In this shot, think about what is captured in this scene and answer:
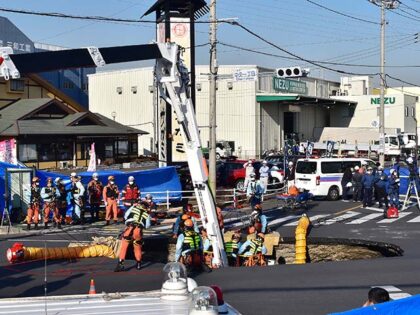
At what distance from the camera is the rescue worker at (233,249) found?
1454cm

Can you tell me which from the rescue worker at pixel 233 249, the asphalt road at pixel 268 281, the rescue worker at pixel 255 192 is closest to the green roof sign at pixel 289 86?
the rescue worker at pixel 255 192

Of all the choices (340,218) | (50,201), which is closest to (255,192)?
(340,218)

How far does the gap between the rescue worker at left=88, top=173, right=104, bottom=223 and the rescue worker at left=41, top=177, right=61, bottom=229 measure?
60.3 inches

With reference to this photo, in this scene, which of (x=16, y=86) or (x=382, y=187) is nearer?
(x=382, y=187)

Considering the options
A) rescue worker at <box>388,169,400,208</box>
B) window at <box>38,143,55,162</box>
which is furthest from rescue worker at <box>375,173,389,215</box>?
window at <box>38,143,55,162</box>

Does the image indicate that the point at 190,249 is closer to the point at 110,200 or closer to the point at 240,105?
the point at 110,200

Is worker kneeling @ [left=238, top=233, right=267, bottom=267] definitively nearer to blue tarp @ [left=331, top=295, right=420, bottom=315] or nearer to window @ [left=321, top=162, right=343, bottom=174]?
blue tarp @ [left=331, top=295, right=420, bottom=315]

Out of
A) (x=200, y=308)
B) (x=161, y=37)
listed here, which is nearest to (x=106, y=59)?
(x=200, y=308)

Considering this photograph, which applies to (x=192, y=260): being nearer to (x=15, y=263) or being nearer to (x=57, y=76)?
(x=15, y=263)

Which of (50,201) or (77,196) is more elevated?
(77,196)

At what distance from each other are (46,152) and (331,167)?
17743 mm

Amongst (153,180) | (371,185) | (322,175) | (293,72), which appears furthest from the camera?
(322,175)

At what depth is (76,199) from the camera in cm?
2152

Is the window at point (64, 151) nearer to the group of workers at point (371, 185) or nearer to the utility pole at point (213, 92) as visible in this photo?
the utility pole at point (213, 92)
